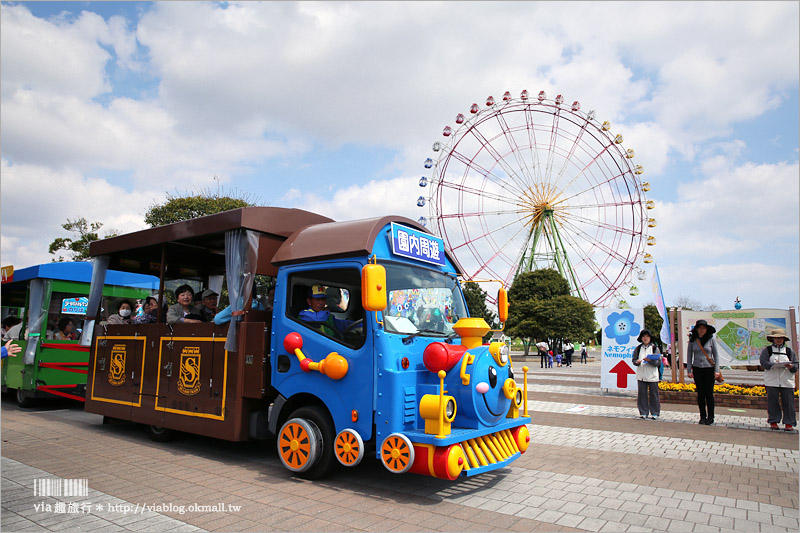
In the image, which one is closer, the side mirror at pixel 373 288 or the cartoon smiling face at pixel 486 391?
the side mirror at pixel 373 288

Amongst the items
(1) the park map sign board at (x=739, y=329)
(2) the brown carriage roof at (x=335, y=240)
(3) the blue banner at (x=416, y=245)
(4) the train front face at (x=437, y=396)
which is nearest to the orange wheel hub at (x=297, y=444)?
(4) the train front face at (x=437, y=396)

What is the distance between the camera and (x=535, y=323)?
39125 mm

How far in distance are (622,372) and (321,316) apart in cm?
1020

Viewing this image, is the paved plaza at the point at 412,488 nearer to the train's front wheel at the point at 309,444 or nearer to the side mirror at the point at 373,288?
→ the train's front wheel at the point at 309,444

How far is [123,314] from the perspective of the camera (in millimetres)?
9281

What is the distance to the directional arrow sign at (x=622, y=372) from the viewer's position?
13.1 metres

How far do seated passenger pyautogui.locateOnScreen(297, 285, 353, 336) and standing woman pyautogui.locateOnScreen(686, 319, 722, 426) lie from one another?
693 cm

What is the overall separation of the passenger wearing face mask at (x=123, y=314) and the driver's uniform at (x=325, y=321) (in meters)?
4.67

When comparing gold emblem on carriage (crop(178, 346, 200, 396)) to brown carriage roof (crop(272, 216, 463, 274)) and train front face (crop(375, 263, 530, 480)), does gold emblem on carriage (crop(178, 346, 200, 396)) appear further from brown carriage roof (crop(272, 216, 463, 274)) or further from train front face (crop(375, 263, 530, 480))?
train front face (crop(375, 263, 530, 480))

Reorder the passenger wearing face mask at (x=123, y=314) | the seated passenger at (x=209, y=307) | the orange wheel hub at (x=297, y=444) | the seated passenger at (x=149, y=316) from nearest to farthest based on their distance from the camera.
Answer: the orange wheel hub at (x=297, y=444)
the seated passenger at (x=209, y=307)
the seated passenger at (x=149, y=316)
the passenger wearing face mask at (x=123, y=314)

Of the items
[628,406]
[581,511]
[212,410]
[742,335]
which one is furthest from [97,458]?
[742,335]

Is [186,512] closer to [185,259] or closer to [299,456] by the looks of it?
[299,456]

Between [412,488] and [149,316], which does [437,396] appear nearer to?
[412,488]

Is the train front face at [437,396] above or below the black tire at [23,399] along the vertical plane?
above
